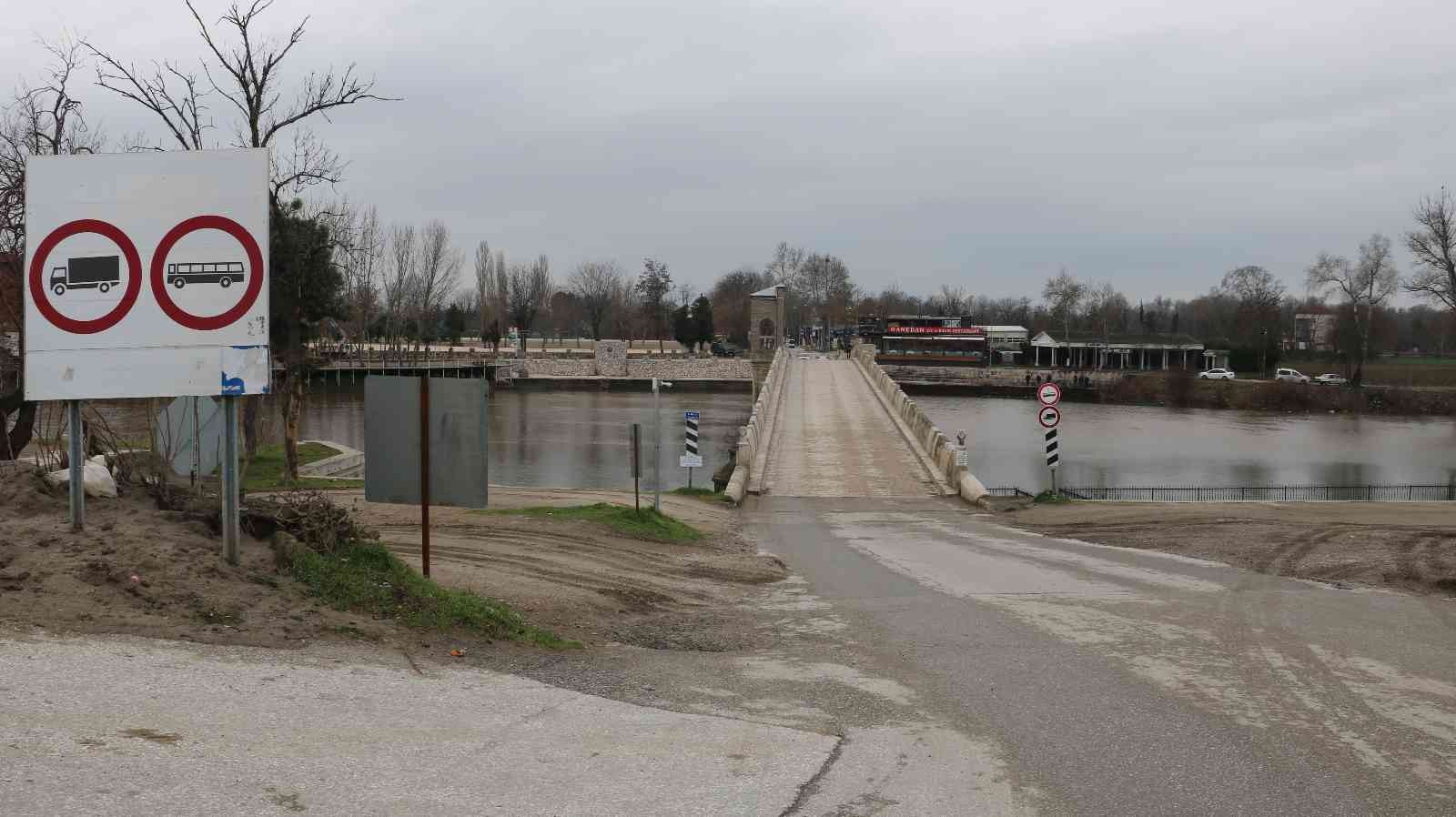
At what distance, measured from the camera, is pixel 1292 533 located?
19.3m

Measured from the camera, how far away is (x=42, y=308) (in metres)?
9.11

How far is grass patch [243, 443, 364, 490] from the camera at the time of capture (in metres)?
25.6

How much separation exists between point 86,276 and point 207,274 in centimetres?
99

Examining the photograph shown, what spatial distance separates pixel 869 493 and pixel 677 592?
2109 centimetres

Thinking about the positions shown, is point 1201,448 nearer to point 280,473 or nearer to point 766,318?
point 280,473

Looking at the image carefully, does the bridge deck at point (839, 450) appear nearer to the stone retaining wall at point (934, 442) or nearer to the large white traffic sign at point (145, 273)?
the stone retaining wall at point (934, 442)

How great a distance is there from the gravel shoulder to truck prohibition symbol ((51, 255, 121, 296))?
→ 1409 centimetres

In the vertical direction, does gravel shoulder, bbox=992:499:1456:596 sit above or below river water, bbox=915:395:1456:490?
above

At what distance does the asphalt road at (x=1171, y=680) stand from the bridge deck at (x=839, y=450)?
17.8 metres

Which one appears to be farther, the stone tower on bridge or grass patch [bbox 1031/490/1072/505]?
the stone tower on bridge

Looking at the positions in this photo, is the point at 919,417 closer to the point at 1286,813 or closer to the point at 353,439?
the point at 353,439

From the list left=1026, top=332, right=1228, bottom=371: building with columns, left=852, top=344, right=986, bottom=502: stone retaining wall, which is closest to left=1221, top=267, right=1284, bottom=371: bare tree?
left=1026, top=332, right=1228, bottom=371: building with columns

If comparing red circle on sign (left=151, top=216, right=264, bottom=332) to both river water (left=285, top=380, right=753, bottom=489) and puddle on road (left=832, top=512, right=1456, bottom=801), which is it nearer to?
river water (left=285, top=380, right=753, bottom=489)

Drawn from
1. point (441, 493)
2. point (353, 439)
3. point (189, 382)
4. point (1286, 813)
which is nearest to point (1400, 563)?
point (1286, 813)
